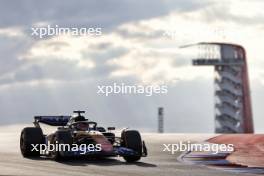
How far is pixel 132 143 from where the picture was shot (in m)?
19.0

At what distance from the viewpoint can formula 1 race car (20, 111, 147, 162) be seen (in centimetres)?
1839

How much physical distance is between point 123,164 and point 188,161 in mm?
2935

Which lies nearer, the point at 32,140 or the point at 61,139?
the point at 61,139

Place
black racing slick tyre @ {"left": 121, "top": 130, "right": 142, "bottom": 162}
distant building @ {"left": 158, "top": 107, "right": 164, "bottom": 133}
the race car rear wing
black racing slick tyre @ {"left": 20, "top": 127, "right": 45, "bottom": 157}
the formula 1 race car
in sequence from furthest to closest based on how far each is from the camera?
distant building @ {"left": 158, "top": 107, "right": 164, "bottom": 133} → the race car rear wing → black racing slick tyre @ {"left": 20, "top": 127, "right": 45, "bottom": 157} → black racing slick tyre @ {"left": 121, "top": 130, "right": 142, "bottom": 162} → the formula 1 race car

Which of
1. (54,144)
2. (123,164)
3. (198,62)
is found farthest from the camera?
(198,62)

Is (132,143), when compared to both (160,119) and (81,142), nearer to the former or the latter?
(81,142)

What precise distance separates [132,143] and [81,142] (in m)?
1.60

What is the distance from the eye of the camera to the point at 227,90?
88188 millimetres

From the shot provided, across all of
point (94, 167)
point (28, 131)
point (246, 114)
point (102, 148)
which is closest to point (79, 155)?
point (102, 148)

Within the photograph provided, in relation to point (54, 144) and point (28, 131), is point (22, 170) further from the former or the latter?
point (28, 131)

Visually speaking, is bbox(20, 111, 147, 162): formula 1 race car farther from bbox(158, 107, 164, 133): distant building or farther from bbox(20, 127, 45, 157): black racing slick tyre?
bbox(158, 107, 164, 133): distant building

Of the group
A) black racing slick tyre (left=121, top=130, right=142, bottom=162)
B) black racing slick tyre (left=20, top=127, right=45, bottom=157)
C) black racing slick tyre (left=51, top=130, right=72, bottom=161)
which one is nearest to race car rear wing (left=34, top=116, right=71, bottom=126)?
black racing slick tyre (left=20, top=127, right=45, bottom=157)

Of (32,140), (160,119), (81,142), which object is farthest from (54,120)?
(160,119)

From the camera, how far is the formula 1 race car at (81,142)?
18.4 metres
